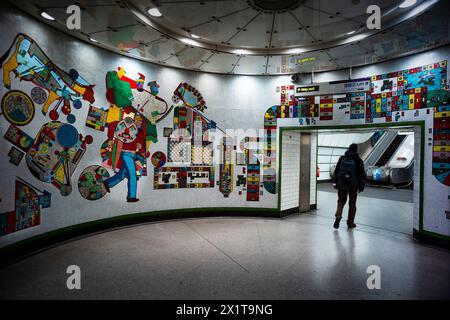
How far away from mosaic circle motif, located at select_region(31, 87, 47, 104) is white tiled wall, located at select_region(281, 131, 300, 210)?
4.86 meters

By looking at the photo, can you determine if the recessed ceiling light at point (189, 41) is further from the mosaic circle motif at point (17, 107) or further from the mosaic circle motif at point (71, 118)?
the mosaic circle motif at point (17, 107)

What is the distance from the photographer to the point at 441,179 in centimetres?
408

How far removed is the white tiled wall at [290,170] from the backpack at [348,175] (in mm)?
1459

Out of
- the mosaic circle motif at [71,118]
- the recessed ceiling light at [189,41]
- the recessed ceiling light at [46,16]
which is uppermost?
the recessed ceiling light at [189,41]

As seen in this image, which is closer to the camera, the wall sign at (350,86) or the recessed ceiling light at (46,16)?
the recessed ceiling light at (46,16)

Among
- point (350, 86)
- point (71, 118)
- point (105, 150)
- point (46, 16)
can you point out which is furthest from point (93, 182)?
point (350, 86)

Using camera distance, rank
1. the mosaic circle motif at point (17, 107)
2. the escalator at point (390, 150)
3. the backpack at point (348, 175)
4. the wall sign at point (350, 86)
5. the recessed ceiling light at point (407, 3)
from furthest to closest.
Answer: the escalator at point (390, 150)
the backpack at point (348, 175)
the wall sign at point (350, 86)
the mosaic circle motif at point (17, 107)
the recessed ceiling light at point (407, 3)

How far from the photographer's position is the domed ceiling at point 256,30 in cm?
325

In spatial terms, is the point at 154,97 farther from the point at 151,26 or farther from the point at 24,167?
the point at 24,167

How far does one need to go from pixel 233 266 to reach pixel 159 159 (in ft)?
10.0

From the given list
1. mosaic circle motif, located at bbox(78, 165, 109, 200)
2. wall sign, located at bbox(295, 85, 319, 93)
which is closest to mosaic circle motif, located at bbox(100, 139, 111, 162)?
mosaic circle motif, located at bbox(78, 165, 109, 200)

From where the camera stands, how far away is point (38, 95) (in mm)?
3623

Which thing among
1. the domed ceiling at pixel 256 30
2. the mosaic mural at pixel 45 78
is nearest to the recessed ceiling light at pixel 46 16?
the domed ceiling at pixel 256 30

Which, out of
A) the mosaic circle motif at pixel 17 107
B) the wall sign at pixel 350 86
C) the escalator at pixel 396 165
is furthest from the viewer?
the escalator at pixel 396 165
